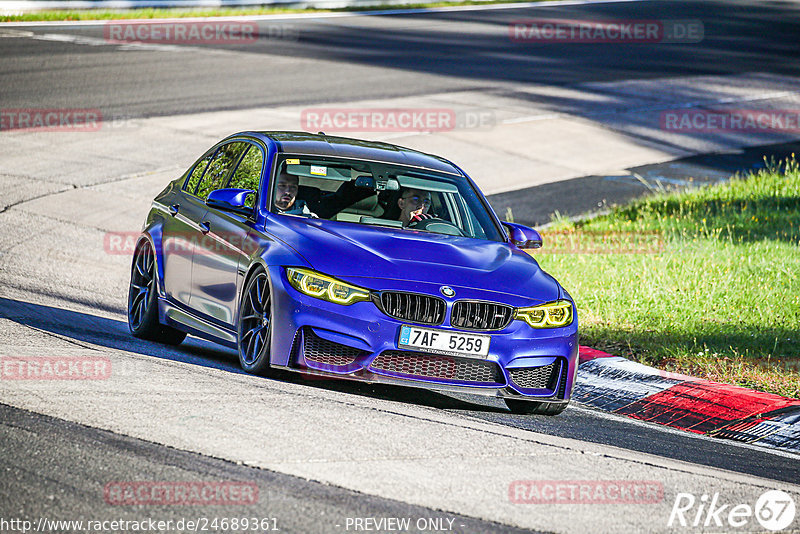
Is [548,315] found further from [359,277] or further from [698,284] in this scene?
[698,284]

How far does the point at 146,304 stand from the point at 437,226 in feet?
8.28

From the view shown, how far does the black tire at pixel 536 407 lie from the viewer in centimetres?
784

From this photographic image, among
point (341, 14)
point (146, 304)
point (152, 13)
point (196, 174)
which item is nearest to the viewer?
point (146, 304)

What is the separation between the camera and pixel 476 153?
2053 centimetres

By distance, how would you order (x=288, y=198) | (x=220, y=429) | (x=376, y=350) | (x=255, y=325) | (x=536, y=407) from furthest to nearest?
1. (x=288, y=198)
2. (x=536, y=407)
3. (x=255, y=325)
4. (x=376, y=350)
5. (x=220, y=429)

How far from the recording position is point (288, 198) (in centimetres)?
845

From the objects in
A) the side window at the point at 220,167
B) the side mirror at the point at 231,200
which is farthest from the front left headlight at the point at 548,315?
the side window at the point at 220,167

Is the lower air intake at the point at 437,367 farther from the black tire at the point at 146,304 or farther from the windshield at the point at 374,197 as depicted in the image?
the black tire at the point at 146,304

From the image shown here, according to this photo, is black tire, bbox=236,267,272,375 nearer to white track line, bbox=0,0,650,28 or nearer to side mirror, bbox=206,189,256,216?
side mirror, bbox=206,189,256,216

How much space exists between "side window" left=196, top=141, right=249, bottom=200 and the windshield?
80cm

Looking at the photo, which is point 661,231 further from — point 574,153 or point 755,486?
point 755,486

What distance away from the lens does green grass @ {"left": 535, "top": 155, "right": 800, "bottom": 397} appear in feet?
32.7

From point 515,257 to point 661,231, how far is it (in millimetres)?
7436

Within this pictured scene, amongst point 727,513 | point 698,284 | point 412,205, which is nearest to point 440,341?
point 412,205
